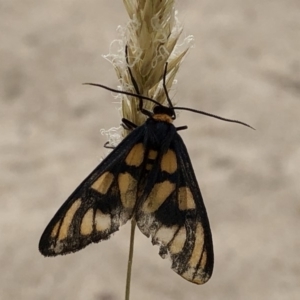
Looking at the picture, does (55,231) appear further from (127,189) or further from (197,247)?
(197,247)

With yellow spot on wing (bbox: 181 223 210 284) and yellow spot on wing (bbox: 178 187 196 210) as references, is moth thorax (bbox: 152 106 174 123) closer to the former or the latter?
yellow spot on wing (bbox: 178 187 196 210)

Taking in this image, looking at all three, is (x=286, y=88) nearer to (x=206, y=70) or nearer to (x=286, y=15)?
(x=206, y=70)

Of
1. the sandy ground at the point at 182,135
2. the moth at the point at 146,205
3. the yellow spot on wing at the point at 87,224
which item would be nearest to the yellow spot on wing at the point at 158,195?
the moth at the point at 146,205

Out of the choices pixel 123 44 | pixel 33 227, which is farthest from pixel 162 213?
pixel 33 227

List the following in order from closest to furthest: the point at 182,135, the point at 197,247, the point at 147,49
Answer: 1. the point at 147,49
2. the point at 197,247
3. the point at 182,135

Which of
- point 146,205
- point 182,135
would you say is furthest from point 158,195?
point 182,135

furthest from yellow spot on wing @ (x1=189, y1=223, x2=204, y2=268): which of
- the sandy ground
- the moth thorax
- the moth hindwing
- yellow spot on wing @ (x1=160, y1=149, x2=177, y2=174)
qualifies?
the sandy ground

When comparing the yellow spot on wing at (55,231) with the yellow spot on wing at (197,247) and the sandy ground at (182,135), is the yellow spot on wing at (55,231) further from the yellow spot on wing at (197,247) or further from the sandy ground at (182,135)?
the sandy ground at (182,135)
